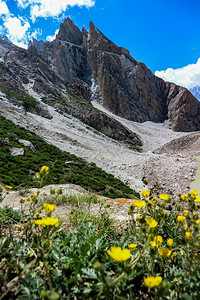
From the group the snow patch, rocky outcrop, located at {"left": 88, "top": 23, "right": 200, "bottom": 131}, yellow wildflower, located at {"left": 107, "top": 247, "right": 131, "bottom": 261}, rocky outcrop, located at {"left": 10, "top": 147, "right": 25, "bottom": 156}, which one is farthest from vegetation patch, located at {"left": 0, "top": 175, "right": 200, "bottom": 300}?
the snow patch

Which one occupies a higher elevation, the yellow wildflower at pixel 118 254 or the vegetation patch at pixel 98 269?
the yellow wildflower at pixel 118 254

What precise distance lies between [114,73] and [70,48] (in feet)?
90.9

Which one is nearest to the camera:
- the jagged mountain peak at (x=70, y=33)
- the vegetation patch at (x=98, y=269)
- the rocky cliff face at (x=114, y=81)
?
the vegetation patch at (x=98, y=269)

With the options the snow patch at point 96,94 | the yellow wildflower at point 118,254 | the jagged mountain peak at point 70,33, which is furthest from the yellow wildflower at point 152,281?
the jagged mountain peak at point 70,33

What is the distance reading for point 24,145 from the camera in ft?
46.6

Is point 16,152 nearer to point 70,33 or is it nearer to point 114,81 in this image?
point 114,81

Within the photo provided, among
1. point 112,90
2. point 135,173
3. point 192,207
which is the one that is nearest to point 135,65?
point 112,90

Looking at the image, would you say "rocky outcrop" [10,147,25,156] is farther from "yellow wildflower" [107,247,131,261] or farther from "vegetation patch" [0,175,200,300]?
"yellow wildflower" [107,247,131,261]

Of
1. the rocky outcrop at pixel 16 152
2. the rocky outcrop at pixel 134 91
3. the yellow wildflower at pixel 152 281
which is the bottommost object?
the rocky outcrop at pixel 16 152

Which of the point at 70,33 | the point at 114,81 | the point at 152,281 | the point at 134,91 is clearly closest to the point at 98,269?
the point at 152,281

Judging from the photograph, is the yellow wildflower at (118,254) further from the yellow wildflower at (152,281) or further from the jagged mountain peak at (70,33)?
the jagged mountain peak at (70,33)

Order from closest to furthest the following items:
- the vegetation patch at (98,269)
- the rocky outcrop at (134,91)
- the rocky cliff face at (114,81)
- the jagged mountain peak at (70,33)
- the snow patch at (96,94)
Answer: the vegetation patch at (98,269) → the rocky cliff face at (114,81) → the rocky outcrop at (134,91) → the snow patch at (96,94) → the jagged mountain peak at (70,33)

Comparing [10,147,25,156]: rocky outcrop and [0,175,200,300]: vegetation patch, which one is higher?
[0,175,200,300]: vegetation patch

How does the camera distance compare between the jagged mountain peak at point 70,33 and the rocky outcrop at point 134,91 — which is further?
the jagged mountain peak at point 70,33
